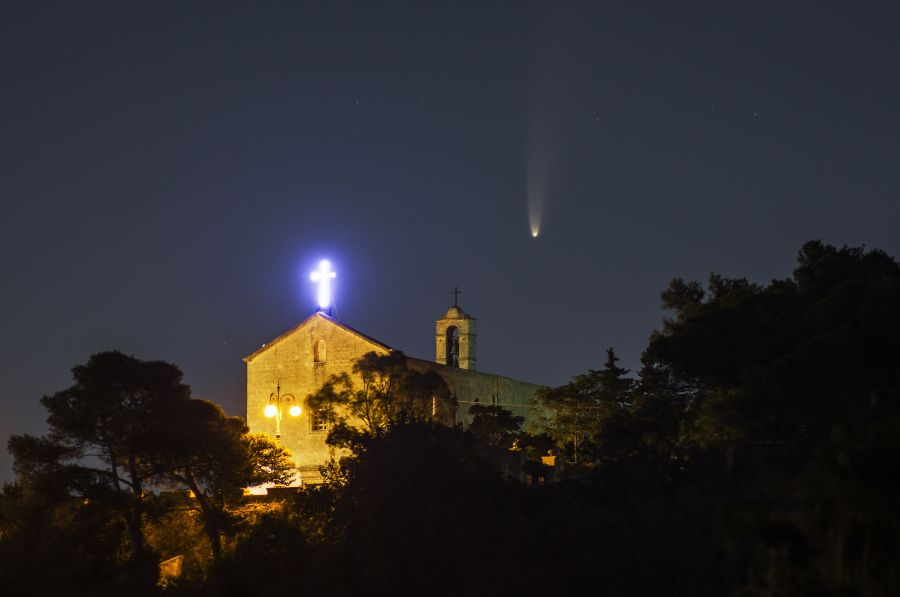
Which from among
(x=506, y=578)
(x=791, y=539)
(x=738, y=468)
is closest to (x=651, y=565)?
(x=506, y=578)

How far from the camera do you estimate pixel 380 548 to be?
1182 inches

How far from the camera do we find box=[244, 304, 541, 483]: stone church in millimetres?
61406

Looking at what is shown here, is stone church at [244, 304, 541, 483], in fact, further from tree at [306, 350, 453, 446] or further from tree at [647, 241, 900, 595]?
tree at [647, 241, 900, 595]

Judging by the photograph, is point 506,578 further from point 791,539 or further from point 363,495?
point 791,539

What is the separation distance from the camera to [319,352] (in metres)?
63.1

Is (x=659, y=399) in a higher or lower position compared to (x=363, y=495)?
higher

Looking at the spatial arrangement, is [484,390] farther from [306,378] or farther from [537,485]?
[537,485]

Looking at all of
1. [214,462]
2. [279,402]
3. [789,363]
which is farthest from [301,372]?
[789,363]

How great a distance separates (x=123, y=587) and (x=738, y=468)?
1531 cm

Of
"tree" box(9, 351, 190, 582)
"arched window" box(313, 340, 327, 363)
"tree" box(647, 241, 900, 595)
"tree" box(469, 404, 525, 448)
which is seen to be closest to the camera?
"tree" box(647, 241, 900, 595)

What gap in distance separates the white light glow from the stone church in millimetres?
5763

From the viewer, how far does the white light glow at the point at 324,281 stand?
69.9 m

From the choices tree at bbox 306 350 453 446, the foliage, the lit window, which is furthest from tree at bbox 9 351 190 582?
the lit window

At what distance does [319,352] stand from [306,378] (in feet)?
4.03
